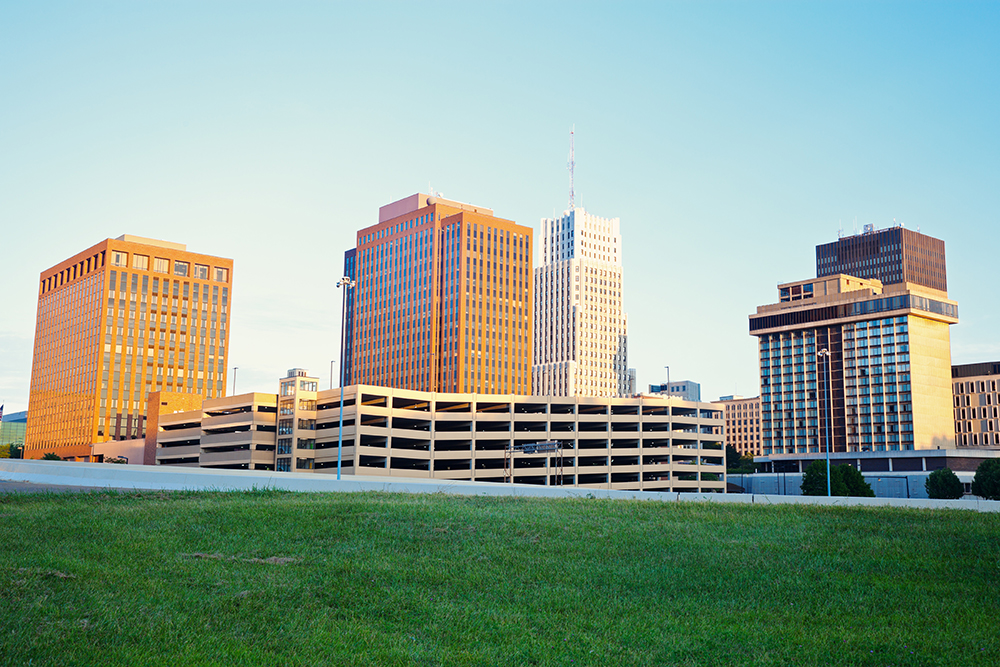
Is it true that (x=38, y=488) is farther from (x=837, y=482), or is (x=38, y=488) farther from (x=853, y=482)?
(x=853, y=482)

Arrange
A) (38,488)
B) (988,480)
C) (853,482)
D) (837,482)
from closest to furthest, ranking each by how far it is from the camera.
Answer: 1. (38,488)
2. (837,482)
3. (853,482)
4. (988,480)

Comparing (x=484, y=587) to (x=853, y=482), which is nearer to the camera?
(x=484, y=587)

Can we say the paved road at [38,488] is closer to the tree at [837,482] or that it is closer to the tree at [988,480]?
the tree at [837,482]

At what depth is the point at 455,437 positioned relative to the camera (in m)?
141

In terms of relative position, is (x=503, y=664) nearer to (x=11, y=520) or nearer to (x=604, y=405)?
(x=11, y=520)

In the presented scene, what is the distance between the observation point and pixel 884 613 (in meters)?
19.2

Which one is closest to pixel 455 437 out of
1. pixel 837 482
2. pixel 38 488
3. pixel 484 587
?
pixel 837 482

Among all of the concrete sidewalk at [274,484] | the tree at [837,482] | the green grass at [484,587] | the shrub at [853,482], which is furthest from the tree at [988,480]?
the green grass at [484,587]

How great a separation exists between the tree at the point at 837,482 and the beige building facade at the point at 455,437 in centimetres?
2511

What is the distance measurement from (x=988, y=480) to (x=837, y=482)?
22.4 m

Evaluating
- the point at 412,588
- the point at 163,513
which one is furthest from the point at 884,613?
the point at 163,513

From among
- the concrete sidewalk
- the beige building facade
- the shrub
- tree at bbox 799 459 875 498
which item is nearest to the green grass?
the concrete sidewalk

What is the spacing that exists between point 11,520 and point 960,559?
26.8 meters

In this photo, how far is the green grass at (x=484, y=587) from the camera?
16.1m
